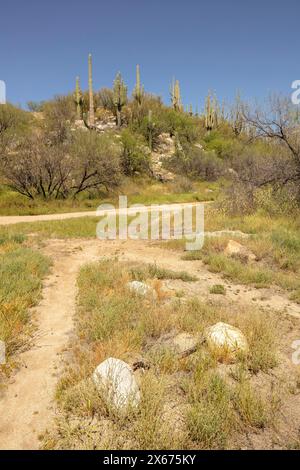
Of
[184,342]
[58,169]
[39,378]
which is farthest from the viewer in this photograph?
[58,169]

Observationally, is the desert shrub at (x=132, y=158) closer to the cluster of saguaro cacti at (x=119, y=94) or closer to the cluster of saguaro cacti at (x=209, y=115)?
the cluster of saguaro cacti at (x=119, y=94)

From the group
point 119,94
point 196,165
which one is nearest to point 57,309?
point 196,165

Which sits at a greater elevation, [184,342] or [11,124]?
[11,124]

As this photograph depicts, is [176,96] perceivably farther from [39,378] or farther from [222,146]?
[39,378]

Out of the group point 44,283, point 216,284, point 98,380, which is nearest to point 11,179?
point 44,283

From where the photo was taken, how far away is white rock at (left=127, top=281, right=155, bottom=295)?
5859 millimetres

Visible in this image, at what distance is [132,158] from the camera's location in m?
28.7

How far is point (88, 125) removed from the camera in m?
33.9

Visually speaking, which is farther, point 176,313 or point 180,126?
point 180,126

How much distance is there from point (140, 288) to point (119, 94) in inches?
1352

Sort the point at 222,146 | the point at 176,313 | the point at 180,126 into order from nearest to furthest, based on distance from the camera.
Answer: the point at 176,313, the point at 180,126, the point at 222,146

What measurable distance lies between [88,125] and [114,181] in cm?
1516

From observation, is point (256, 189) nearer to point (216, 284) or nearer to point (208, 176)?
point (216, 284)

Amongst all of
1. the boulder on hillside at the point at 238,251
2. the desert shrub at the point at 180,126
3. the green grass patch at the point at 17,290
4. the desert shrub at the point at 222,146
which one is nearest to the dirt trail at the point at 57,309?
the green grass patch at the point at 17,290
